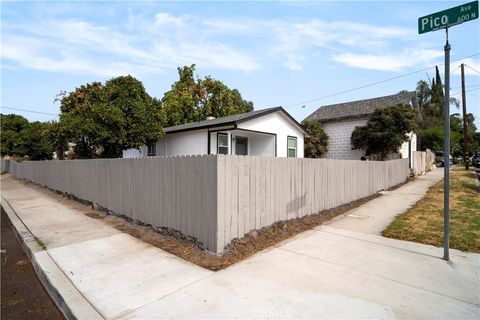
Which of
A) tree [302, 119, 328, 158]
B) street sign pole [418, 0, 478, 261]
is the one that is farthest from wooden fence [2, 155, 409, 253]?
tree [302, 119, 328, 158]

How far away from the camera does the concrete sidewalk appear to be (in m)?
3.28

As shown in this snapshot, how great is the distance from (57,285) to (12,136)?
125 feet

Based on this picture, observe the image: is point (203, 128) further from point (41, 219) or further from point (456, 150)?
point (456, 150)

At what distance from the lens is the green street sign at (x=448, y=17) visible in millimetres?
4410

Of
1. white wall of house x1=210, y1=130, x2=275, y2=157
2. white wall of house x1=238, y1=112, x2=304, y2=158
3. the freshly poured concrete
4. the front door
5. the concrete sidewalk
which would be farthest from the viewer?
the front door

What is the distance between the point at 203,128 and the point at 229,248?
9.30 m

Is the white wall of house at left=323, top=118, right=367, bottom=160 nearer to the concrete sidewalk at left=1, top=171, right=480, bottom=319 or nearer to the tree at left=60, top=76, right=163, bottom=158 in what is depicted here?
the tree at left=60, top=76, right=163, bottom=158

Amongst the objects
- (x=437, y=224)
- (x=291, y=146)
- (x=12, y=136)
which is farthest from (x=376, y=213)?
(x=12, y=136)

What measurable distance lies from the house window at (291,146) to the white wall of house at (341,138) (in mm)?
7619

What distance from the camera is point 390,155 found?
66.3 feet

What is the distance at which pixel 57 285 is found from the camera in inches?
157

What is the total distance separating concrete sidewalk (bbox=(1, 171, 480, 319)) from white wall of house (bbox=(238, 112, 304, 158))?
833cm

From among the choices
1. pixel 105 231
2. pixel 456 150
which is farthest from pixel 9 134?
pixel 456 150

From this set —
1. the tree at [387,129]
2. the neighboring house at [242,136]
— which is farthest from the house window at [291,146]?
the tree at [387,129]
